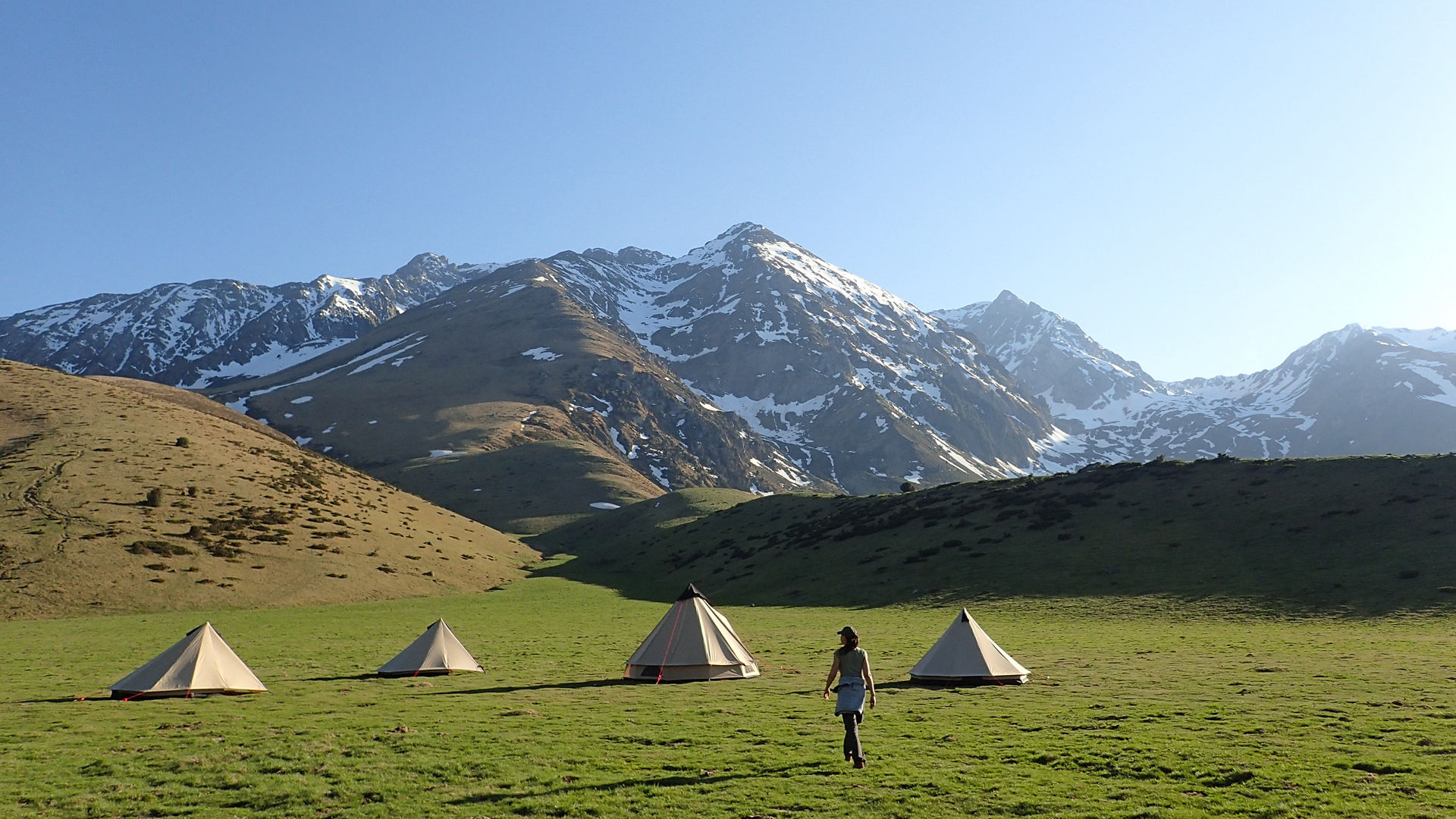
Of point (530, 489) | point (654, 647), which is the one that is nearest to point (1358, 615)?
point (654, 647)

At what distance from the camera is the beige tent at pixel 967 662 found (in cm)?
3070

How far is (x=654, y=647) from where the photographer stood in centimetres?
3400

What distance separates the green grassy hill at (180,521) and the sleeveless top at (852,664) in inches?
2556

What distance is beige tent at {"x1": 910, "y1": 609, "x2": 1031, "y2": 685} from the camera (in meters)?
30.7

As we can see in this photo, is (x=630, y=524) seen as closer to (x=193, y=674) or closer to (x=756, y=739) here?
(x=193, y=674)

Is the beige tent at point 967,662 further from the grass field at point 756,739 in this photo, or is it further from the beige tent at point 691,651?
the beige tent at point 691,651

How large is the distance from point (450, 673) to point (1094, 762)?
26570 millimetres

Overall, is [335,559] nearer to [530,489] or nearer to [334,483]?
[334,483]

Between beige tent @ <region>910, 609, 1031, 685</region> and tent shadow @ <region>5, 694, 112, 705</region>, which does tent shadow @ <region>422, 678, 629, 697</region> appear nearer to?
tent shadow @ <region>5, 694, 112, 705</region>

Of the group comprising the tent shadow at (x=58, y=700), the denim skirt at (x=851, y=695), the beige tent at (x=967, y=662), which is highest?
the denim skirt at (x=851, y=695)

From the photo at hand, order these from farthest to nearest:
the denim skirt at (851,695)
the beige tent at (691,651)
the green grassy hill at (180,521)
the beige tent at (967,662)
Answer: the green grassy hill at (180,521) → the beige tent at (691,651) → the beige tent at (967,662) → the denim skirt at (851,695)

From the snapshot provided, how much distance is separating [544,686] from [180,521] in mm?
66737

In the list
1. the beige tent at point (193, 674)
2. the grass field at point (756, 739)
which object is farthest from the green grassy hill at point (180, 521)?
the beige tent at point (193, 674)

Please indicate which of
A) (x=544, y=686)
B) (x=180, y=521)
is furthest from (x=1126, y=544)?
(x=180, y=521)
